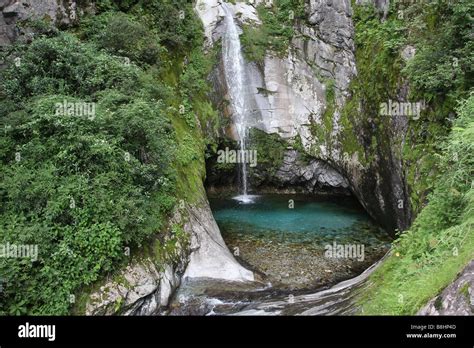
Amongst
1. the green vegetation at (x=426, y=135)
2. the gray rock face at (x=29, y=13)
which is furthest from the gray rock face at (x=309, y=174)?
the gray rock face at (x=29, y=13)

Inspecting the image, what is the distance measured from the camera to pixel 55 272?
6.45 metres

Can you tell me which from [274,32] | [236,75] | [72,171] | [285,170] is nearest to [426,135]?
[285,170]

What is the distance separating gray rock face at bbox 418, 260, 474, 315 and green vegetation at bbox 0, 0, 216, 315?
5272 millimetres

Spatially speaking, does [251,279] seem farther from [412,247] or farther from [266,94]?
[266,94]

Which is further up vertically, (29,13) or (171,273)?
(29,13)

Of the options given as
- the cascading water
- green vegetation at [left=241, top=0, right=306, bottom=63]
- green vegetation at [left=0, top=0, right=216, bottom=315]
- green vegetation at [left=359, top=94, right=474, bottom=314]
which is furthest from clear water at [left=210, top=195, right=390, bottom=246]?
green vegetation at [left=241, top=0, right=306, bottom=63]

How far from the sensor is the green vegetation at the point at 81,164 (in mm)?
6613

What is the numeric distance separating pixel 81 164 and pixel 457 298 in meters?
6.79

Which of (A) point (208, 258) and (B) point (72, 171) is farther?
(A) point (208, 258)

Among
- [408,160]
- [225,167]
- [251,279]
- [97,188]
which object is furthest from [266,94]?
[97,188]

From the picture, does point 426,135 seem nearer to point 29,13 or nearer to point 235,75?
point 235,75

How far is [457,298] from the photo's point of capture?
3.79m

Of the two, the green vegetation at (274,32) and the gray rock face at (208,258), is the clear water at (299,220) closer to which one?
the gray rock face at (208,258)
